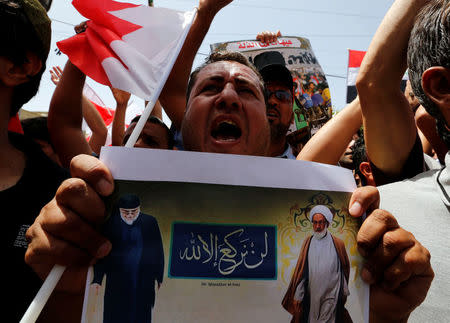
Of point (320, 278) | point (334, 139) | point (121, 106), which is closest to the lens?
point (320, 278)

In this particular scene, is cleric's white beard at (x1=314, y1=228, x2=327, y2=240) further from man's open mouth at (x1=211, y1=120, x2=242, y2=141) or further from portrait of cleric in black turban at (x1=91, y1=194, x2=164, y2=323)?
man's open mouth at (x1=211, y1=120, x2=242, y2=141)

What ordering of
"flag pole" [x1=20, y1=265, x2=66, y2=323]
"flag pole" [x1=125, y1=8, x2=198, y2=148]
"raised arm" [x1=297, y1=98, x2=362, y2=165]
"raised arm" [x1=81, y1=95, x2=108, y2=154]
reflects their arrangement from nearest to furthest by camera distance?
"flag pole" [x1=20, y1=265, x2=66, y2=323]
"flag pole" [x1=125, y1=8, x2=198, y2=148]
"raised arm" [x1=297, y1=98, x2=362, y2=165]
"raised arm" [x1=81, y1=95, x2=108, y2=154]

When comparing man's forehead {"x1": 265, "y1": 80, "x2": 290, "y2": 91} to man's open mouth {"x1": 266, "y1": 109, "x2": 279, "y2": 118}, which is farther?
man's forehead {"x1": 265, "y1": 80, "x2": 290, "y2": 91}

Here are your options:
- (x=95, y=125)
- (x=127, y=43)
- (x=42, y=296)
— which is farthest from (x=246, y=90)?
(x=95, y=125)

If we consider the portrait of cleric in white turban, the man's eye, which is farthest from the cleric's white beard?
the man's eye

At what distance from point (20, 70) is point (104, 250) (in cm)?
97

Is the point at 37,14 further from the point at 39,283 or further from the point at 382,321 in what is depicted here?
the point at 382,321

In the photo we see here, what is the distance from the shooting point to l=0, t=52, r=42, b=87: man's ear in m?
1.34

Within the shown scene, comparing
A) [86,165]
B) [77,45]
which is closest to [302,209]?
[86,165]

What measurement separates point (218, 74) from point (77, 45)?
35.1 inches

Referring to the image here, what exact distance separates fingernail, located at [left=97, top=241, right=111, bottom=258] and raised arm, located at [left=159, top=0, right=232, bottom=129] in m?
1.47

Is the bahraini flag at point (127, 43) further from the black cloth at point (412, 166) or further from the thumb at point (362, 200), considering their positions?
the black cloth at point (412, 166)

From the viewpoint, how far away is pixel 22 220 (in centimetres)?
119

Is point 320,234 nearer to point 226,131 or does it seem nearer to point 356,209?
point 356,209
